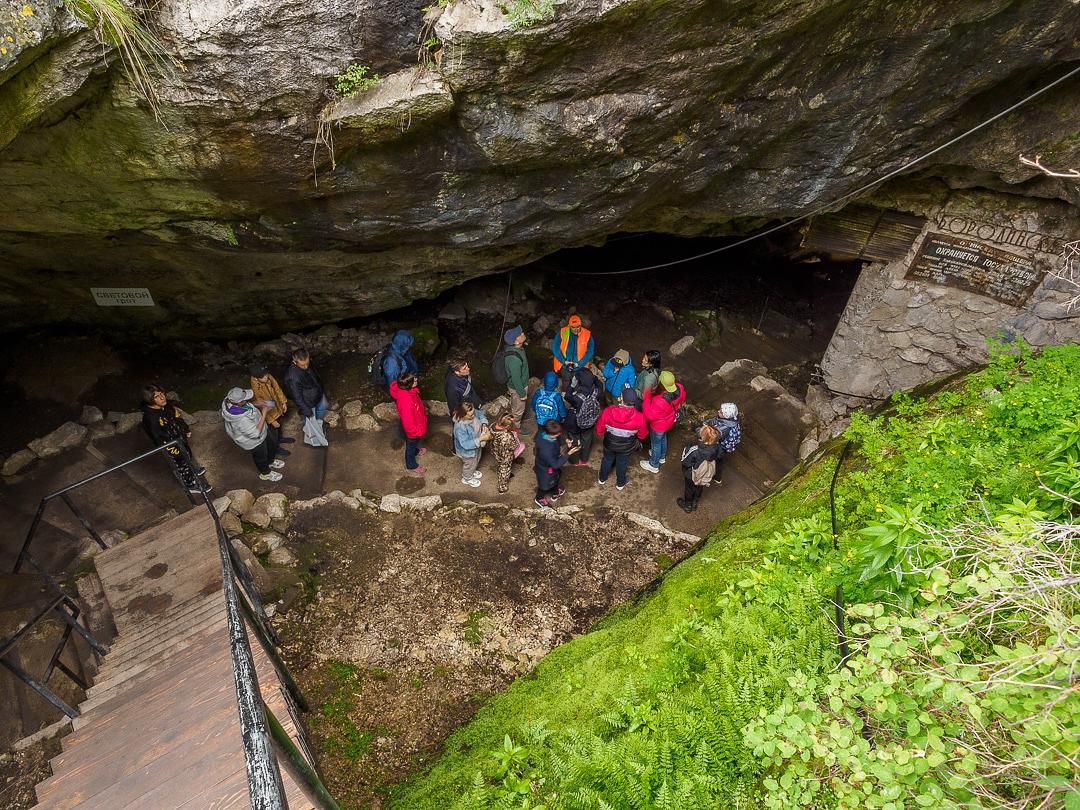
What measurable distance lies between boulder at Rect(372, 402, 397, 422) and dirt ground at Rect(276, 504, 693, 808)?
2039 mm

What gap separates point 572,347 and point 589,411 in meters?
1.29

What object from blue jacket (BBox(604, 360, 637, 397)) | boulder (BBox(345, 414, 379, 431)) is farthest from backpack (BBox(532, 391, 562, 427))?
boulder (BBox(345, 414, 379, 431))

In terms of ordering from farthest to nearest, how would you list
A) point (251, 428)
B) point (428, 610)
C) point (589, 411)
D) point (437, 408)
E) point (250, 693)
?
point (437, 408) → point (589, 411) → point (251, 428) → point (428, 610) → point (250, 693)

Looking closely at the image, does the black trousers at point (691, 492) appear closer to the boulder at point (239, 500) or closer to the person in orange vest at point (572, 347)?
the person in orange vest at point (572, 347)

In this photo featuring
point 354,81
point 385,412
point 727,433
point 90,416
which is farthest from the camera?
point 385,412

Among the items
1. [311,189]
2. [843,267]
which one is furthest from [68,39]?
[843,267]

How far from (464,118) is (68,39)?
3093mm

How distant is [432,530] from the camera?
8.06m

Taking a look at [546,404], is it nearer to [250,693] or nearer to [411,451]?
[411,451]

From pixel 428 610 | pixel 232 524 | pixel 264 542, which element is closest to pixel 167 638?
pixel 264 542

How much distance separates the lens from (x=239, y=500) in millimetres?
8086

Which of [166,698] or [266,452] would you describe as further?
[266,452]

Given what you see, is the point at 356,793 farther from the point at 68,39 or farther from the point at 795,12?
the point at 795,12

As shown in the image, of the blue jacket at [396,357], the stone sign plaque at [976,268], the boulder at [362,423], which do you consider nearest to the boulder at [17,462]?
the boulder at [362,423]
